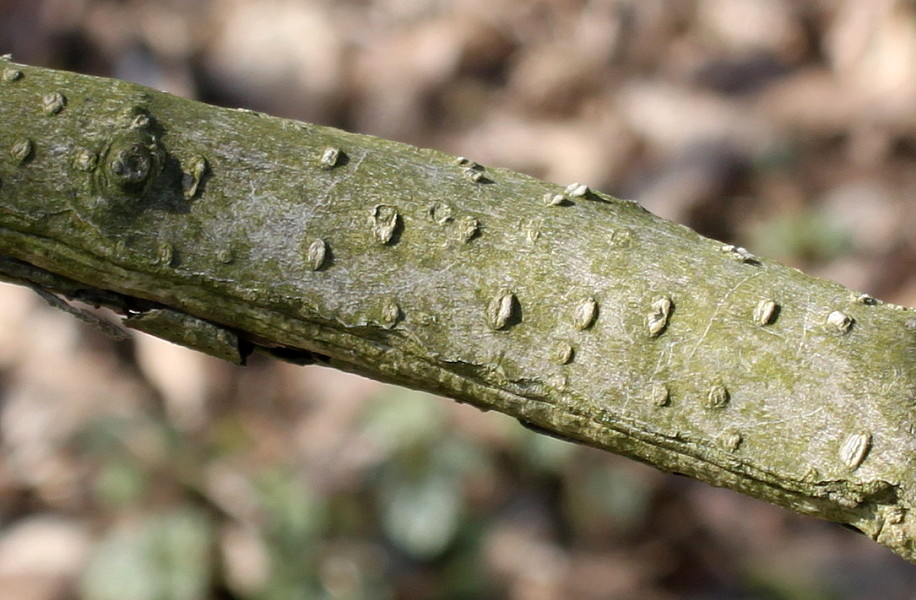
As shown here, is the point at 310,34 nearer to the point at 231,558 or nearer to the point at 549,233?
the point at 231,558

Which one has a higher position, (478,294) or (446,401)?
(478,294)

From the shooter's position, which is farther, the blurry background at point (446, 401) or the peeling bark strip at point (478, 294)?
the blurry background at point (446, 401)

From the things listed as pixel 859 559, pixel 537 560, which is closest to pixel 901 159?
pixel 859 559

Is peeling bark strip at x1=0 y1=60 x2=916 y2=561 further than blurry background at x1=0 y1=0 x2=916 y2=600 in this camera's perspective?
No
